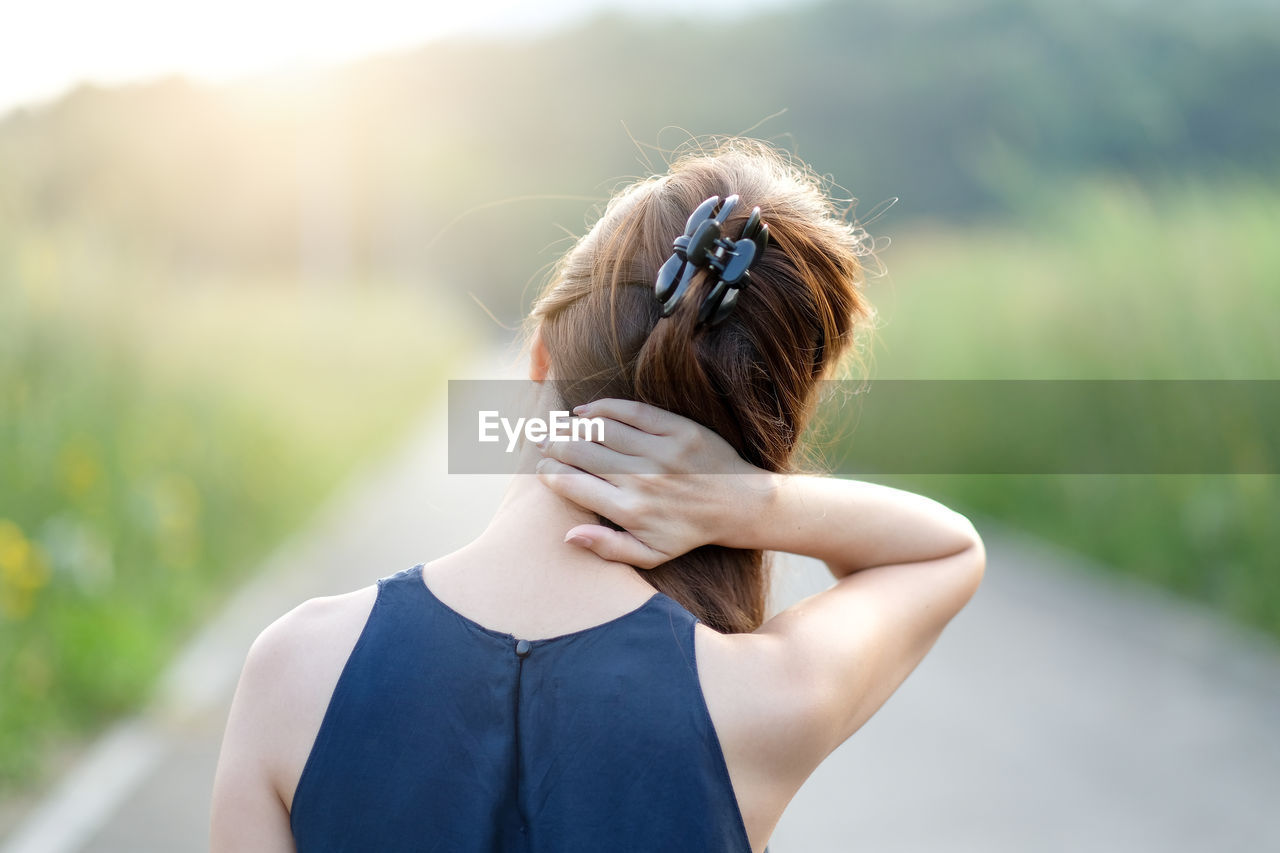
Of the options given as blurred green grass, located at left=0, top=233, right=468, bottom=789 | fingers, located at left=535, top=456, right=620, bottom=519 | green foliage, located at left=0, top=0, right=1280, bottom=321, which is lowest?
blurred green grass, located at left=0, top=233, right=468, bottom=789

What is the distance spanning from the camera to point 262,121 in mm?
15172

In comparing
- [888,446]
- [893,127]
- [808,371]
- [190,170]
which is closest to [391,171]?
[893,127]

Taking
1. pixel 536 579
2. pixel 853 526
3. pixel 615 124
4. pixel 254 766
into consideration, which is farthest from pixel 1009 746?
pixel 615 124

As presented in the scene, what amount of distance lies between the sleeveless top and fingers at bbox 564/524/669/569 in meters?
0.13

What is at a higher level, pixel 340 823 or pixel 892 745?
pixel 340 823

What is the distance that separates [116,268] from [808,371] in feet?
24.4

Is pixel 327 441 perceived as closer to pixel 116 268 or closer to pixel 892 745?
pixel 116 268

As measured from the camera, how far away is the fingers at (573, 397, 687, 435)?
1.29m

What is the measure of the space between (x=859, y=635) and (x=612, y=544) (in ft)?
1.15

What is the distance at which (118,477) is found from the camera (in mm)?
6141

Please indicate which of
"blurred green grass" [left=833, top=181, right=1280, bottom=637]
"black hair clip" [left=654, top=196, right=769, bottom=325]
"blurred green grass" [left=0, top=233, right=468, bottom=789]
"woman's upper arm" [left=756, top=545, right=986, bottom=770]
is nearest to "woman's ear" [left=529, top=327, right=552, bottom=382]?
"black hair clip" [left=654, top=196, right=769, bottom=325]

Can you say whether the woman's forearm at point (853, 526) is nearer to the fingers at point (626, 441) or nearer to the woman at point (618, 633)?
the woman at point (618, 633)

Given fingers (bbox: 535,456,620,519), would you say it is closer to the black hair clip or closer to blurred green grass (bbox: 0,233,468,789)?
the black hair clip

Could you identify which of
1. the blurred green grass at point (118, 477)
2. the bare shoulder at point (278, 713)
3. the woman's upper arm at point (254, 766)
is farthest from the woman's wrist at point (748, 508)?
the blurred green grass at point (118, 477)
